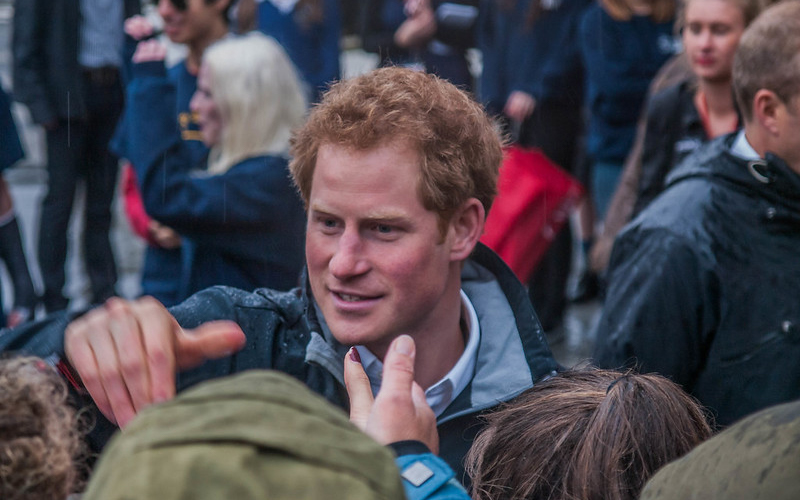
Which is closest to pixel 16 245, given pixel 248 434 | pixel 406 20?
pixel 406 20

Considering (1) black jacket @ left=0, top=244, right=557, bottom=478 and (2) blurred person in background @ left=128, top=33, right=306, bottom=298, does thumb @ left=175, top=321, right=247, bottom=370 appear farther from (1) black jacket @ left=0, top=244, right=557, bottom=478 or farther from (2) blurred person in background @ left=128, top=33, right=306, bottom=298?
(2) blurred person in background @ left=128, top=33, right=306, bottom=298

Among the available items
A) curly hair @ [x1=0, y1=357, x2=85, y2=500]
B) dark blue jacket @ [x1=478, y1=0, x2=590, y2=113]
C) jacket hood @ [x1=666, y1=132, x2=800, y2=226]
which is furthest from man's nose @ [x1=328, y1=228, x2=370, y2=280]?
dark blue jacket @ [x1=478, y1=0, x2=590, y2=113]

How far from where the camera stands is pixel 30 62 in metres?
6.13

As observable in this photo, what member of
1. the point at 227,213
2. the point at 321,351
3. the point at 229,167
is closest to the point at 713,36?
the point at 229,167

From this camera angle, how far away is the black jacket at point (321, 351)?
2.45 m

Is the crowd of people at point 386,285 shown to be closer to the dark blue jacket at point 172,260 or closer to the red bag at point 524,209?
the dark blue jacket at point 172,260

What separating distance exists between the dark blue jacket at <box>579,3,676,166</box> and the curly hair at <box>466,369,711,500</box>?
14.7 ft

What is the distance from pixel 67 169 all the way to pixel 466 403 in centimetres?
461

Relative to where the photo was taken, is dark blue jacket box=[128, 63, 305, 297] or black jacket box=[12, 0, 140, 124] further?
black jacket box=[12, 0, 140, 124]

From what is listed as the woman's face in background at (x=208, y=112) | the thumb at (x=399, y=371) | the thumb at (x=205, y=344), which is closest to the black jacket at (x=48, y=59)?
the woman's face in background at (x=208, y=112)

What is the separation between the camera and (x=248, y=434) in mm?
992

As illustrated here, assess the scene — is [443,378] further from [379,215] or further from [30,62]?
[30,62]

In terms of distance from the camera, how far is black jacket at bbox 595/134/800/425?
320cm

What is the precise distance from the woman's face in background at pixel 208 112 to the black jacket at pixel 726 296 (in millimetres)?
1899
